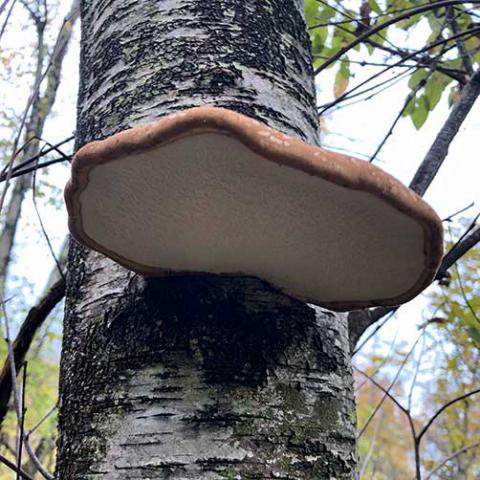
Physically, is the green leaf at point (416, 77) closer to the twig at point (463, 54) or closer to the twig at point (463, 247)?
the twig at point (463, 54)

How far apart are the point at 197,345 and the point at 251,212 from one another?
240 millimetres

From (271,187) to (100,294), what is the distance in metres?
0.42

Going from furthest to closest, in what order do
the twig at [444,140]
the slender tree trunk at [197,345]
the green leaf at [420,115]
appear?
the green leaf at [420,115] → the twig at [444,140] → the slender tree trunk at [197,345]

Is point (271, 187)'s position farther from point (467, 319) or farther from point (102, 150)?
point (467, 319)

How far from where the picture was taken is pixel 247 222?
914mm

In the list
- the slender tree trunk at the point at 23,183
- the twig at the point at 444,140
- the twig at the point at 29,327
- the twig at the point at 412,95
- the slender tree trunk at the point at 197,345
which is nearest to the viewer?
the slender tree trunk at the point at 197,345

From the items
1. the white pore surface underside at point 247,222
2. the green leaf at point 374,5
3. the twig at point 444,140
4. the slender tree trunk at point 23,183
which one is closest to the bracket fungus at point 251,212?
the white pore surface underside at point 247,222

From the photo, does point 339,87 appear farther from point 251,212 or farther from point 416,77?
point 251,212

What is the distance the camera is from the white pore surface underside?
78 cm

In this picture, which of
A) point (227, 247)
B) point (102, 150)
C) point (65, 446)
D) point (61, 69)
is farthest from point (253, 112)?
point (61, 69)

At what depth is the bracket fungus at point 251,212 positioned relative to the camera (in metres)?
0.71

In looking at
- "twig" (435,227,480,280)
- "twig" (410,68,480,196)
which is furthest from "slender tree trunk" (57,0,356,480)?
"twig" (435,227,480,280)

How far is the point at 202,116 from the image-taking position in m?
0.68

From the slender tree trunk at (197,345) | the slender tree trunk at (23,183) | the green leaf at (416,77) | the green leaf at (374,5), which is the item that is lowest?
the slender tree trunk at (197,345)
